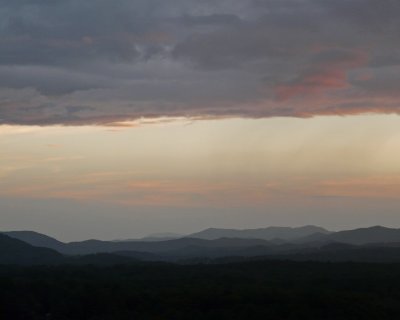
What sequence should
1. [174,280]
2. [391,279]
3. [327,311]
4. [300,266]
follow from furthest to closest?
[300,266], [174,280], [391,279], [327,311]

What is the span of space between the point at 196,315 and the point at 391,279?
34.3 metres

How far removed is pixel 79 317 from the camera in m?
96.4

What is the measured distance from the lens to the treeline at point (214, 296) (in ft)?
296

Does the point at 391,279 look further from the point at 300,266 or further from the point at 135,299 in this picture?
the point at 135,299

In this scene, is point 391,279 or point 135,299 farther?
point 391,279

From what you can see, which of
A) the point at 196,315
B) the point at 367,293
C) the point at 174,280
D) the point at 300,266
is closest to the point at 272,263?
the point at 300,266

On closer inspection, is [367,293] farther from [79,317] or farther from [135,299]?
[79,317]

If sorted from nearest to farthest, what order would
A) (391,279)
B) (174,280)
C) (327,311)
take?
1. (327,311)
2. (391,279)
3. (174,280)

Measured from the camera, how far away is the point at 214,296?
97.8 m

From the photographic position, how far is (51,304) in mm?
98625

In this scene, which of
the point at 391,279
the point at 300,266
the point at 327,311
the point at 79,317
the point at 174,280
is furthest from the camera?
the point at 300,266

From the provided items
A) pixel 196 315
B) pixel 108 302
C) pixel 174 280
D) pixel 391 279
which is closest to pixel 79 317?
pixel 108 302

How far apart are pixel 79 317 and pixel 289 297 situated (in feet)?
90.3

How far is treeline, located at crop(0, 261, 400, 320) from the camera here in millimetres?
90250
